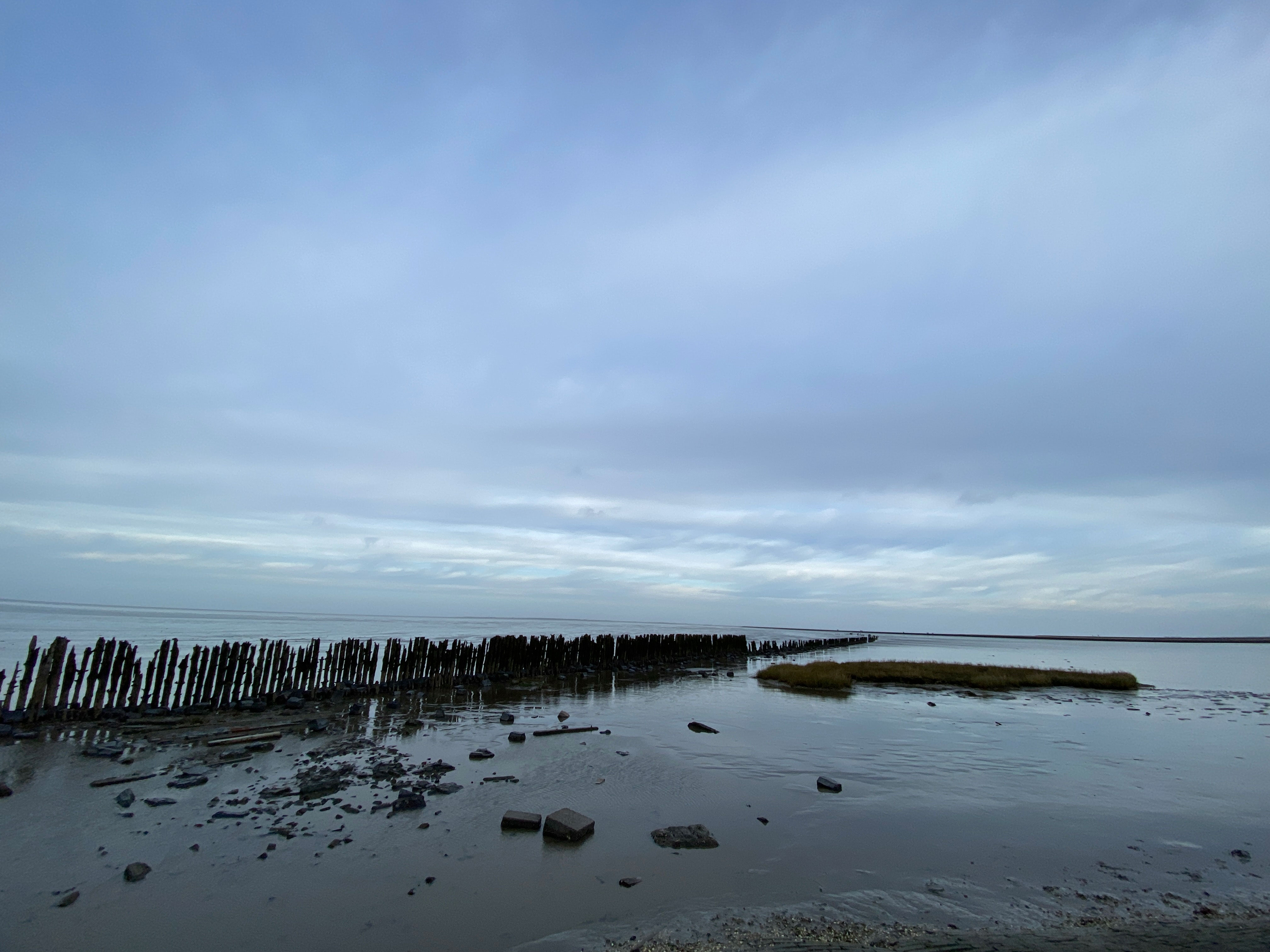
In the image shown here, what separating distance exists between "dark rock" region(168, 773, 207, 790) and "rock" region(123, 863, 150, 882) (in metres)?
3.06

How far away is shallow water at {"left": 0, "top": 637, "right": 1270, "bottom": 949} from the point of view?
18.5ft

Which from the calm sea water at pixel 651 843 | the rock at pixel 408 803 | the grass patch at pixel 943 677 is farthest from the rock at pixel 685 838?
the grass patch at pixel 943 677

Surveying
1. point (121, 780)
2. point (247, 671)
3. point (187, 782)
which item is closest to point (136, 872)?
point (187, 782)

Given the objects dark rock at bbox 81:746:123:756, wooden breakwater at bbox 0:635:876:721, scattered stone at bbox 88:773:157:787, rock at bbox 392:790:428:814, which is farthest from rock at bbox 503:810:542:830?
wooden breakwater at bbox 0:635:876:721

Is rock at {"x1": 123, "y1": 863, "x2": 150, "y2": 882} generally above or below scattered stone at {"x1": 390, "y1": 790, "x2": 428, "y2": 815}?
below

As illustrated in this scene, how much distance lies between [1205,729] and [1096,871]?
15.0 metres

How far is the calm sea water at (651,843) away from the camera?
5617 mm

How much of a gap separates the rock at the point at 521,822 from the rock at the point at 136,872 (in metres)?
3.71

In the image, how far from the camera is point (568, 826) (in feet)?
24.7

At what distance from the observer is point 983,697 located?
25.1m

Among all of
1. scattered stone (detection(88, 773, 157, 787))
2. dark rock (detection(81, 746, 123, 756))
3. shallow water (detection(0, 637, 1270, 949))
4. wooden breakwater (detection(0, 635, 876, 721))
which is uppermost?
wooden breakwater (detection(0, 635, 876, 721))

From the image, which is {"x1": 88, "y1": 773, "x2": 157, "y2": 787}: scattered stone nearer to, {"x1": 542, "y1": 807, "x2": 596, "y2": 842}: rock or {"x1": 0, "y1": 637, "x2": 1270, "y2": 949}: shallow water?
{"x1": 0, "y1": 637, "x2": 1270, "y2": 949}: shallow water

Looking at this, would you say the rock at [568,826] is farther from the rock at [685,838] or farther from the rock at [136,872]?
the rock at [136,872]

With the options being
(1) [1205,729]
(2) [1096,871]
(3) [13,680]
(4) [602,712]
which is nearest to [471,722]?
(4) [602,712]
